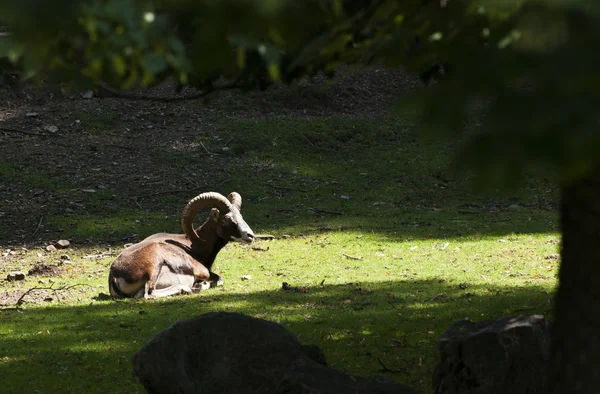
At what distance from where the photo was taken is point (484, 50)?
7.07 ft

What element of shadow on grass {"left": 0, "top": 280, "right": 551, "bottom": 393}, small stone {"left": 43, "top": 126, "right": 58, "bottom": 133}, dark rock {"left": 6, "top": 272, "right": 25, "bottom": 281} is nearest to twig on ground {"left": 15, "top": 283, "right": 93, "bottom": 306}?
shadow on grass {"left": 0, "top": 280, "right": 551, "bottom": 393}

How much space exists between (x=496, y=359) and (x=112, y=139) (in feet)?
46.9

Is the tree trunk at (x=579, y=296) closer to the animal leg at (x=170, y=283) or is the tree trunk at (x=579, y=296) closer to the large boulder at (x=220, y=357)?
the large boulder at (x=220, y=357)

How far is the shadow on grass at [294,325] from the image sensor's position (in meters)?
6.97

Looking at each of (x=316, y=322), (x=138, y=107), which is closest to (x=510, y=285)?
(x=316, y=322)

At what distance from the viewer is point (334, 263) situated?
12.0 metres

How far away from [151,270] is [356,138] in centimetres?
979

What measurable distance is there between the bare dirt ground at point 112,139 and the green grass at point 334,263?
646 mm

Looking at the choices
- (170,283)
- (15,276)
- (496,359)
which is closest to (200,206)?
(170,283)

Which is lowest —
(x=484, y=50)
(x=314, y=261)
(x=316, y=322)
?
(x=314, y=261)

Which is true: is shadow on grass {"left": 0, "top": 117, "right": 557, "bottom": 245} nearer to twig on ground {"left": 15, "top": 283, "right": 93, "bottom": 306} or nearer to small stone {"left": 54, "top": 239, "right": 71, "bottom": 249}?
small stone {"left": 54, "top": 239, "right": 71, "bottom": 249}

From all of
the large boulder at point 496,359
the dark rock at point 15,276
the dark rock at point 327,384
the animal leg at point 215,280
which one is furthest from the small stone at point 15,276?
the large boulder at point 496,359

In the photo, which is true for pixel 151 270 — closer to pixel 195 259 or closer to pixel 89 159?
pixel 195 259

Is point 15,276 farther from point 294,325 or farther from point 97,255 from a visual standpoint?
point 294,325
